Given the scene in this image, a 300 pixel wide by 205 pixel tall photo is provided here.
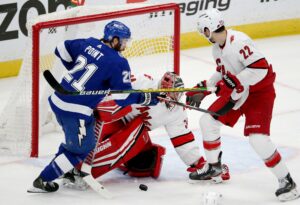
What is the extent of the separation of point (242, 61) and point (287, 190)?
69cm

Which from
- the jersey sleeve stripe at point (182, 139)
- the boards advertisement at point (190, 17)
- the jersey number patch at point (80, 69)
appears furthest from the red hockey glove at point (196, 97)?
the boards advertisement at point (190, 17)

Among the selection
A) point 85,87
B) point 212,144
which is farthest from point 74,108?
point 212,144

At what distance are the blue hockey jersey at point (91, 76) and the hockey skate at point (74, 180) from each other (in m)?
0.37

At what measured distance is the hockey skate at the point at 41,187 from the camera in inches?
181

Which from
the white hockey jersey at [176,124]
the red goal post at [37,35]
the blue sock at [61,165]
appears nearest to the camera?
the blue sock at [61,165]

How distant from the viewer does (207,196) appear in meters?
4.46

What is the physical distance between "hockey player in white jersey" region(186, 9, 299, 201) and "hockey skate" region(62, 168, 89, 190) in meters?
0.70

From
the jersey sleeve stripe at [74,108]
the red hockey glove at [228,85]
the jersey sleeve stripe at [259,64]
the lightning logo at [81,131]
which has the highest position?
the jersey sleeve stripe at [259,64]

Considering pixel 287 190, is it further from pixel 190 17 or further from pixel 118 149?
pixel 190 17

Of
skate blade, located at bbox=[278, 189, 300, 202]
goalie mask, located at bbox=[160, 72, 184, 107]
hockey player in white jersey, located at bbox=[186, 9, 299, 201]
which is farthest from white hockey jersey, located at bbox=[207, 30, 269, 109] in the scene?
skate blade, located at bbox=[278, 189, 300, 202]

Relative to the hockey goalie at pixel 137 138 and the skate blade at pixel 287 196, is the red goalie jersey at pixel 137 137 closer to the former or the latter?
the hockey goalie at pixel 137 138

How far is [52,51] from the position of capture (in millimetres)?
5410

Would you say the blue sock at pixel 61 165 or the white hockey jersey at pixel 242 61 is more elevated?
the white hockey jersey at pixel 242 61

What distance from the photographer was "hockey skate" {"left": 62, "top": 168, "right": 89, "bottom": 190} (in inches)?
186
